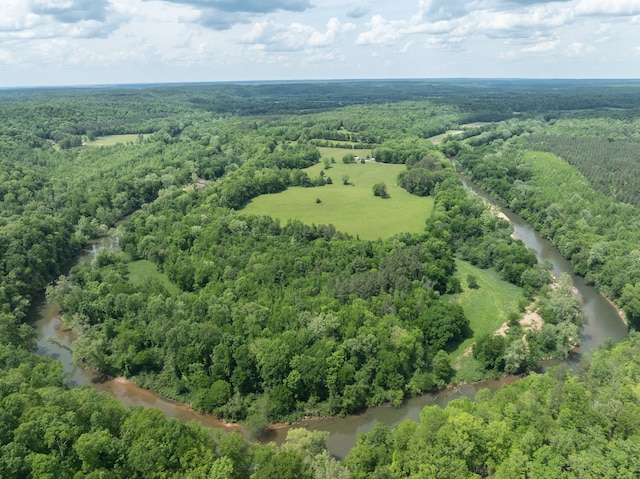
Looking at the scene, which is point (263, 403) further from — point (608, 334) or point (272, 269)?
point (608, 334)

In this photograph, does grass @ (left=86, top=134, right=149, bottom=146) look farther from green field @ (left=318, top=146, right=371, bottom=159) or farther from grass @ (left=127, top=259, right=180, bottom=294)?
grass @ (left=127, top=259, right=180, bottom=294)

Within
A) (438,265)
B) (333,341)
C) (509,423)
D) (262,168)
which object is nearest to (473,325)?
(438,265)

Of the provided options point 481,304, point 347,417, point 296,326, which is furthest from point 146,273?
point 481,304

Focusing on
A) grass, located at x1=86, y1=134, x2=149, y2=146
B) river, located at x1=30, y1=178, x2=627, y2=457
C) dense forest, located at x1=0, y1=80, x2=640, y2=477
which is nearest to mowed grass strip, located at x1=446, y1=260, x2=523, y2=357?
dense forest, located at x1=0, y1=80, x2=640, y2=477

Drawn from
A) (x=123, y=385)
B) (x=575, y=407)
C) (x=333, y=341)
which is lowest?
(x=123, y=385)

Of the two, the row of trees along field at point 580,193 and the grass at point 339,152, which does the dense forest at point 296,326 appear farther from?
the grass at point 339,152

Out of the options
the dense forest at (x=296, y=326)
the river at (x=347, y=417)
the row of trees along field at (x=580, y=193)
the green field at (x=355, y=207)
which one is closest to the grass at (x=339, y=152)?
the green field at (x=355, y=207)
